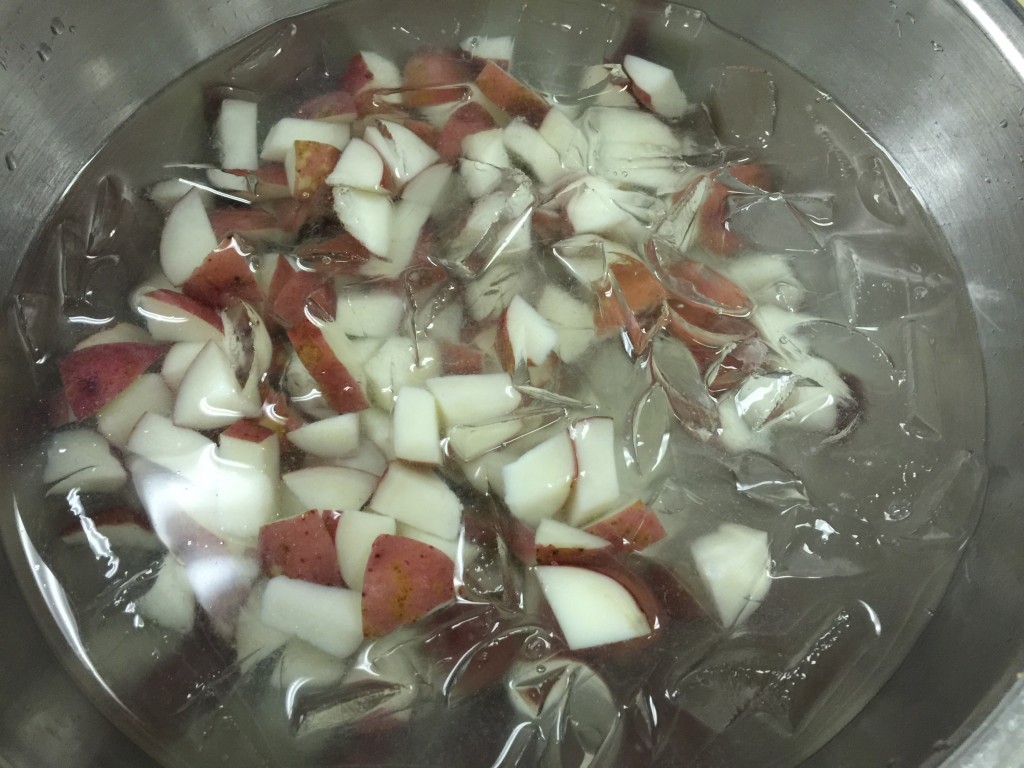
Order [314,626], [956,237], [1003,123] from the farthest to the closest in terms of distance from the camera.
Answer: [956,237]
[1003,123]
[314,626]

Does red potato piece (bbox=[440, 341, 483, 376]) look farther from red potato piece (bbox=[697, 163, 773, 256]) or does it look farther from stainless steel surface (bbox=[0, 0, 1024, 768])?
stainless steel surface (bbox=[0, 0, 1024, 768])

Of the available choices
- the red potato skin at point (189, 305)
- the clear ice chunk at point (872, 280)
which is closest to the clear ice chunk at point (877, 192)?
the clear ice chunk at point (872, 280)

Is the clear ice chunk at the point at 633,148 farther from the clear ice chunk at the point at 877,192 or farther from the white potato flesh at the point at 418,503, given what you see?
the white potato flesh at the point at 418,503

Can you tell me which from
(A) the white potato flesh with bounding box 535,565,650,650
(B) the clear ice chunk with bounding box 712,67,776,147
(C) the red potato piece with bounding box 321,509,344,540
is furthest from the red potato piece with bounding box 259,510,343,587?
(B) the clear ice chunk with bounding box 712,67,776,147

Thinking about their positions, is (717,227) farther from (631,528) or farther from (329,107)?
(329,107)

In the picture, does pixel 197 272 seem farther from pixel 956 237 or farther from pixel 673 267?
pixel 956 237

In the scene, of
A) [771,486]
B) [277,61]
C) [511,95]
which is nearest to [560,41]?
[511,95]

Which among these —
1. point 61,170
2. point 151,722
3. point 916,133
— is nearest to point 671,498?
point 151,722
